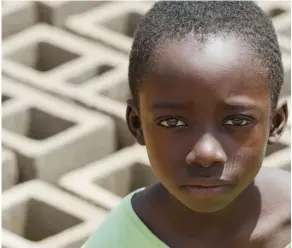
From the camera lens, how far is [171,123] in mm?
1057

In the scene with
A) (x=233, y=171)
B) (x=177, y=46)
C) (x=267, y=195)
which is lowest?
(x=267, y=195)

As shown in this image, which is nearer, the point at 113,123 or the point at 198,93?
the point at 198,93

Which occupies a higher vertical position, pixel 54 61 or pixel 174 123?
pixel 174 123

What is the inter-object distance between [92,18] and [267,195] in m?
1.10

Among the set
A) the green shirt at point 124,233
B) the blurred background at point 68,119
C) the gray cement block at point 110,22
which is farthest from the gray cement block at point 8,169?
the green shirt at point 124,233

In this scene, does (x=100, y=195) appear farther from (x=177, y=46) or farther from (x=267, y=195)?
(x=177, y=46)

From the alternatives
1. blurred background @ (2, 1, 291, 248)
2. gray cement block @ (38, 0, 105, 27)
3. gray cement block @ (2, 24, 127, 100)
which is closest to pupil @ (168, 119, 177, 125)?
blurred background @ (2, 1, 291, 248)

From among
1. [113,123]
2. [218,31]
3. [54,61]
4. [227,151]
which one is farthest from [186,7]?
[54,61]

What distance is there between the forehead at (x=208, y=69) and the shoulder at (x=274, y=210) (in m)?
0.21

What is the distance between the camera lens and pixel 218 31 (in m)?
1.06

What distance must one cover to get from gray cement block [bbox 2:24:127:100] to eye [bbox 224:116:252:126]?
3.20 feet

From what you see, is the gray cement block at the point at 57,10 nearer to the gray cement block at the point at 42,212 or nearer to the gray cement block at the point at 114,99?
the gray cement block at the point at 114,99

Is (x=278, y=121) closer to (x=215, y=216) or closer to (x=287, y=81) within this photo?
(x=215, y=216)

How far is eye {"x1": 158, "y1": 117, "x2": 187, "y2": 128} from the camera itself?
1.05 m
